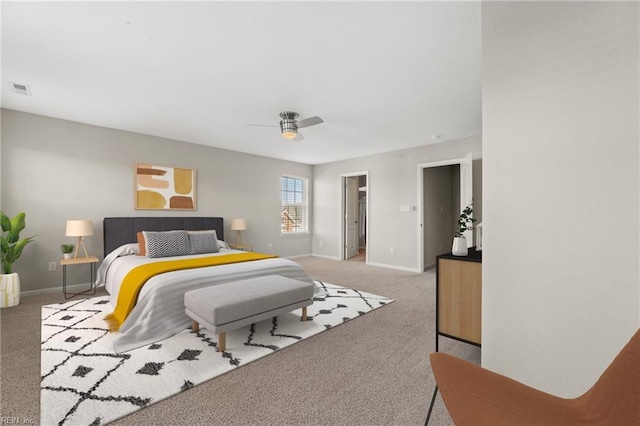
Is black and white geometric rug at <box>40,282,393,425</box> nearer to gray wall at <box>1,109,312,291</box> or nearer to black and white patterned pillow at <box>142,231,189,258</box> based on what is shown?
black and white patterned pillow at <box>142,231,189,258</box>

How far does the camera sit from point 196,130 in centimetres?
448

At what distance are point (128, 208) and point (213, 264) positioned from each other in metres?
2.30

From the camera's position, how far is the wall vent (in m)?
2.96

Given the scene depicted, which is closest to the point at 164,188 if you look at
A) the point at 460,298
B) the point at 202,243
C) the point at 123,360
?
the point at 202,243

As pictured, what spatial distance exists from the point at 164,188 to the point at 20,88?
2.14m

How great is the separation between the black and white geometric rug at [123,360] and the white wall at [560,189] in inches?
67.7

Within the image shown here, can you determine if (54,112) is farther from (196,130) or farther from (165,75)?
(165,75)

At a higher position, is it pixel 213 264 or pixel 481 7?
pixel 481 7

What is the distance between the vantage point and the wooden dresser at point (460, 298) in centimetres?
206

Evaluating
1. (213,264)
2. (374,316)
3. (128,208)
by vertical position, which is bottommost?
(374,316)

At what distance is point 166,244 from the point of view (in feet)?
12.9

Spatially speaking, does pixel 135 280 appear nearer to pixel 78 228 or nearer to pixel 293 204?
pixel 78 228

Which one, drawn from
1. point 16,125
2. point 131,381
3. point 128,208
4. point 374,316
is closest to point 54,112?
point 16,125

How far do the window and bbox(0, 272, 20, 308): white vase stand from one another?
4483 millimetres
